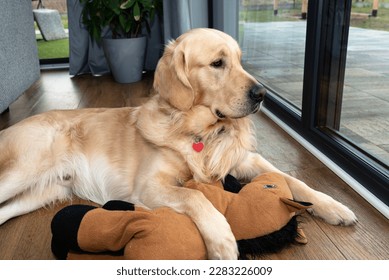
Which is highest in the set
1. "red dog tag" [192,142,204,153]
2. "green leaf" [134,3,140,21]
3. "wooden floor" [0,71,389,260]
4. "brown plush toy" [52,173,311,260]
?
"green leaf" [134,3,140,21]

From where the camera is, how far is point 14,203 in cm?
174

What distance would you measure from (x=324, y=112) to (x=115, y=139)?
1146mm

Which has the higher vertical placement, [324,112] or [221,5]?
[221,5]

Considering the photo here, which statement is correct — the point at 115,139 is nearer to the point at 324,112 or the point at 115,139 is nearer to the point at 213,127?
the point at 213,127

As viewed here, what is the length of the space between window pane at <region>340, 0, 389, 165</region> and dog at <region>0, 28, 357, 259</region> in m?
0.56

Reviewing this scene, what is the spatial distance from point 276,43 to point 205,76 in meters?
1.92

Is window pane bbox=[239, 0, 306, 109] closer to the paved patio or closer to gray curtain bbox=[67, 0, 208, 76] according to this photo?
the paved patio

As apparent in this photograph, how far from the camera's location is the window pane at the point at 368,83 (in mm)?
1873

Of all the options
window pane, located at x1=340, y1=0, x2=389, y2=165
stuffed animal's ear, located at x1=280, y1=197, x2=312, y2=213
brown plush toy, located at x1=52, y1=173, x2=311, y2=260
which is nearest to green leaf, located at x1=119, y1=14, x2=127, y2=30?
window pane, located at x1=340, y1=0, x2=389, y2=165

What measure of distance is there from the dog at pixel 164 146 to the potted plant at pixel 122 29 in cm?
236

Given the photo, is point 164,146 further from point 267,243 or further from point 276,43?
point 276,43

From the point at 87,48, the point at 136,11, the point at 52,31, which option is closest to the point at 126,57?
the point at 136,11

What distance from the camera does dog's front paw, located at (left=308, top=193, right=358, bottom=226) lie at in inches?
59.7
